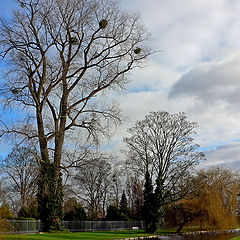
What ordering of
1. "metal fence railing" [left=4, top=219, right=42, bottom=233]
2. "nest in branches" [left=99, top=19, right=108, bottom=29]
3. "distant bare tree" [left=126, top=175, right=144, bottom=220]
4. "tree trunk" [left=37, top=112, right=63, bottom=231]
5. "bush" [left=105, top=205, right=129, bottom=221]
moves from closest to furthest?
"nest in branches" [left=99, top=19, right=108, bottom=29] → "metal fence railing" [left=4, top=219, right=42, bottom=233] → "tree trunk" [left=37, top=112, right=63, bottom=231] → "bush" [left=105, top=205, right=129, bottom=221] → "distant bare tree" [left=126, top=175, right=144, bottom=220]

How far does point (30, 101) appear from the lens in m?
21.0

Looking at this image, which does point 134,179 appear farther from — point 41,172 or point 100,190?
point 41,172

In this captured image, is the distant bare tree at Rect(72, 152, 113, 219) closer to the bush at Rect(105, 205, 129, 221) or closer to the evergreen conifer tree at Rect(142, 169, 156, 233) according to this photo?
the bush at Rect(105, 205, 129, 221)

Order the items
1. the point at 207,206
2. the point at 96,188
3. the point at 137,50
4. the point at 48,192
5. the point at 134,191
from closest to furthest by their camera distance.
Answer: the point at 137,50 < the point at 48,192 < the point at 207,206 < the point at 96,188 < the point at 134,191

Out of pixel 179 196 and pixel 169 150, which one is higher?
pixel 169 150

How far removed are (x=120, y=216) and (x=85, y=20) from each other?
76.9 ft

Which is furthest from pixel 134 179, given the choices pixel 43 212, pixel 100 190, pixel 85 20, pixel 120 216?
pixel 85 20

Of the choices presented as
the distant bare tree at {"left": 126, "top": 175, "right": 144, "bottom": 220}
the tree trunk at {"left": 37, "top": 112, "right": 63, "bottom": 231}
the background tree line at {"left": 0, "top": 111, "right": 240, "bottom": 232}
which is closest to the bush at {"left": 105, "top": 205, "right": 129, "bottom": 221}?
the background tree line at {"left": 0, "top": 111, "right": 240, "bottom": 232}

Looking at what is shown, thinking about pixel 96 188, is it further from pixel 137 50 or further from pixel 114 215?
pixel 137 50

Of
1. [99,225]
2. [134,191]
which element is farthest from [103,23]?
[134,191]

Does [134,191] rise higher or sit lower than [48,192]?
lower

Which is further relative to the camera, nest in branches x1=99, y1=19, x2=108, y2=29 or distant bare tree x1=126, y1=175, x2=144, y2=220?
distant bare tree x1=126, y1=175, x2=144, y2=220

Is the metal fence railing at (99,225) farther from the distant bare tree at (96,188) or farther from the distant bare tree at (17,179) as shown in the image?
the distant bare tree at (96,188)

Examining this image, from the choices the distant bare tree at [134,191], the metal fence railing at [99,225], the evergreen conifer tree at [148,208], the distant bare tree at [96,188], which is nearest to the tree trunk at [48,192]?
the metal fence railing at [99,225]
